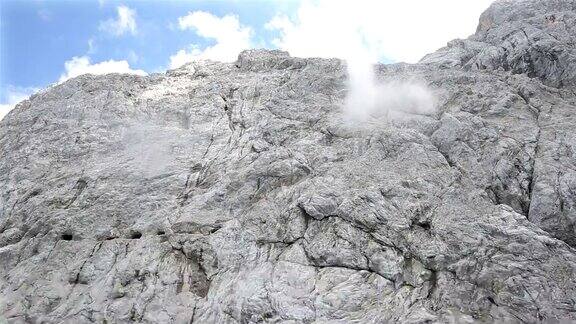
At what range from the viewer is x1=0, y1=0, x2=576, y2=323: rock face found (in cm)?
1617

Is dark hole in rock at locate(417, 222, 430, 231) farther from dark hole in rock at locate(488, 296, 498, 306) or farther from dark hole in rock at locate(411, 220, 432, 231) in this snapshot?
dark hole in rock at locate(488, 296, 498, 306)

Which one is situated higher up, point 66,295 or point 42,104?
point 42,104

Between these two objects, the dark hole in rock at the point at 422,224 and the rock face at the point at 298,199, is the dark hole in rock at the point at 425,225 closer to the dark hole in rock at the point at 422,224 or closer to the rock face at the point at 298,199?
the dark hole in rock at the point at 422,224

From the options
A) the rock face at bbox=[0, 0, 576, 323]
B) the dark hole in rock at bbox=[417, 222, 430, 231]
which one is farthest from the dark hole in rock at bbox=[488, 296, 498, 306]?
the dark hole in rock at bbox=[417, 222, 430, 231]

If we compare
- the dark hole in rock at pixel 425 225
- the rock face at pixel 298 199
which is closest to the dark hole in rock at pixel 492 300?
the rock face at pixel 298 199

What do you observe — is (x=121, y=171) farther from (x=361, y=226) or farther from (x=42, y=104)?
(x=361, y=226)

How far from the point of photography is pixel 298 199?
790 inches

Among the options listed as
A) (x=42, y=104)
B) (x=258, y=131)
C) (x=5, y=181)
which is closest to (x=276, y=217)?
(x=258, y=131)

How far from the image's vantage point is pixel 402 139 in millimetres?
22344

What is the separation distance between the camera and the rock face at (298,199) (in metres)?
16.2

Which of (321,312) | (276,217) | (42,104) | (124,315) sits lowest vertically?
(321,312)

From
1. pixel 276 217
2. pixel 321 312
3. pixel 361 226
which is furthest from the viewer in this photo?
pixel 276 217

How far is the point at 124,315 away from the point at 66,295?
3.41 m

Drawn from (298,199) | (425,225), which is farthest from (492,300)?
(298,199)
